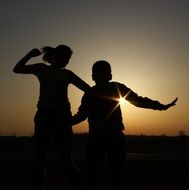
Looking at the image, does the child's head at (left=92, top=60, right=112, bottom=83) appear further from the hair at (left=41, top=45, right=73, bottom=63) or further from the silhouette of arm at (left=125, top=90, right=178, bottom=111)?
the hair at (left=41, top=45, right=73, bottom=63)

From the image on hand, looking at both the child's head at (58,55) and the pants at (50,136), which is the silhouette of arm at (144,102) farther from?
the child's head at (58,55)

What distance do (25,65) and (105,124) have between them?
1.81m

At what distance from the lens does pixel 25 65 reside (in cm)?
827

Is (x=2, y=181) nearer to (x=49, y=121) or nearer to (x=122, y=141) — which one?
(x=49, y=121)

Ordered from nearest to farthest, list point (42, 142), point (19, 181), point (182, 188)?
point (42, 142) < point (182, 188) < point (19, 181)

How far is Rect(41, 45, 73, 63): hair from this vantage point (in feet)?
27.4

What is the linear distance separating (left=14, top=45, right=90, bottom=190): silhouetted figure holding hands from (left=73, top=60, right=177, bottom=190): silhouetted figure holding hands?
0.82m

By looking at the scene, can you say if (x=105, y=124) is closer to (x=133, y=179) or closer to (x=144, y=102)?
(x=144, y=102)

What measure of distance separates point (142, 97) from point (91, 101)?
0.70 metres

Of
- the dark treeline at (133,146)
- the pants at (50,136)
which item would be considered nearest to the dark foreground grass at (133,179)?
the pants at (50,136)

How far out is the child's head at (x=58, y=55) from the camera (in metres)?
8.35

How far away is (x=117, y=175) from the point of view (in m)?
7.07

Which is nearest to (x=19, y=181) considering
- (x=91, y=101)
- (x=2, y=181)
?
(x=2, y=181)

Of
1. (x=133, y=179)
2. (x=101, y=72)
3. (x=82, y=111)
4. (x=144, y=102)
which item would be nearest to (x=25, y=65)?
(x=82, y=111)
